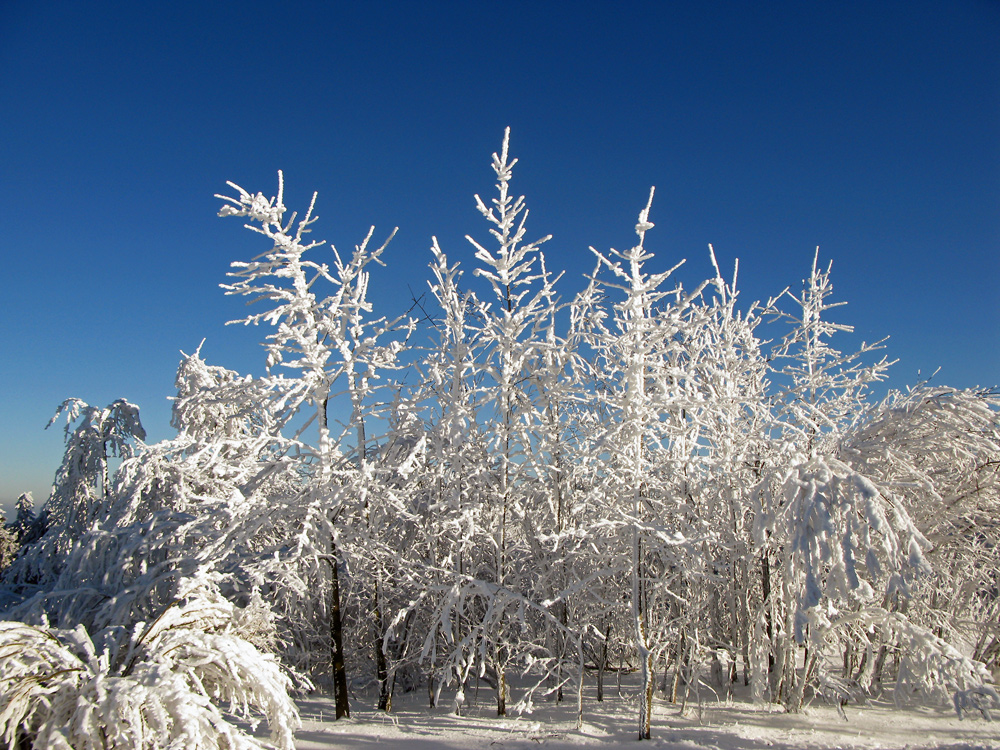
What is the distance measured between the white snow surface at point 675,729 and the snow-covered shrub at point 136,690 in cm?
205

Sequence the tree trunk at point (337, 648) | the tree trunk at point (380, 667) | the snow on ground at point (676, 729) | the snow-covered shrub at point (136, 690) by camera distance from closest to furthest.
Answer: the snow-covered shrub at point (136, 690) → the snow on ground at point (676, 729) → the tree trunk at point (337, 648) → the tree trunk at point (380, 667)

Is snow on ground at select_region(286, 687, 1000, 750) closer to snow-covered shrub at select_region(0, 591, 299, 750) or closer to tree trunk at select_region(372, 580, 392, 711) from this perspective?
tree trunk at select_region(372, 580, 392, 711)

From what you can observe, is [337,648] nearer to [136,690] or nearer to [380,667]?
[380,667]

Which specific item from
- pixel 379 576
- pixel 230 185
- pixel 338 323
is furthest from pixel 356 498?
pixel 230 185

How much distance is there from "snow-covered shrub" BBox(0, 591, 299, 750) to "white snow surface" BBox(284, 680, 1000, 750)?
205 cm

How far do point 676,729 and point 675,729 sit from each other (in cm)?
1

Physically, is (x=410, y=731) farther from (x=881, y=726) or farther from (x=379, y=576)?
(x=881, y=726)

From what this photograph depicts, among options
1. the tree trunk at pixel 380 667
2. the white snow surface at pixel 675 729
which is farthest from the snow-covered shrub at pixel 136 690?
the tree trunk at pixel 380 667

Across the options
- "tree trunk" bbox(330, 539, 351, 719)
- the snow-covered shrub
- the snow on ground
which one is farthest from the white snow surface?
the snow-covered shrub

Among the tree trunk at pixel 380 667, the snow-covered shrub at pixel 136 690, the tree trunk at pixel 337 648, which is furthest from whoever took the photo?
the tree trunk at pixel 380 667

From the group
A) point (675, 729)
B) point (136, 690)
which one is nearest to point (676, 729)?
point (675, 729)

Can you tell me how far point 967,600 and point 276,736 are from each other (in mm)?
9950

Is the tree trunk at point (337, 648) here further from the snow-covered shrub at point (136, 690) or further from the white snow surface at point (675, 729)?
the snow-covered shrub at point (136, 690)

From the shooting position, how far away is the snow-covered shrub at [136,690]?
5.21 m
